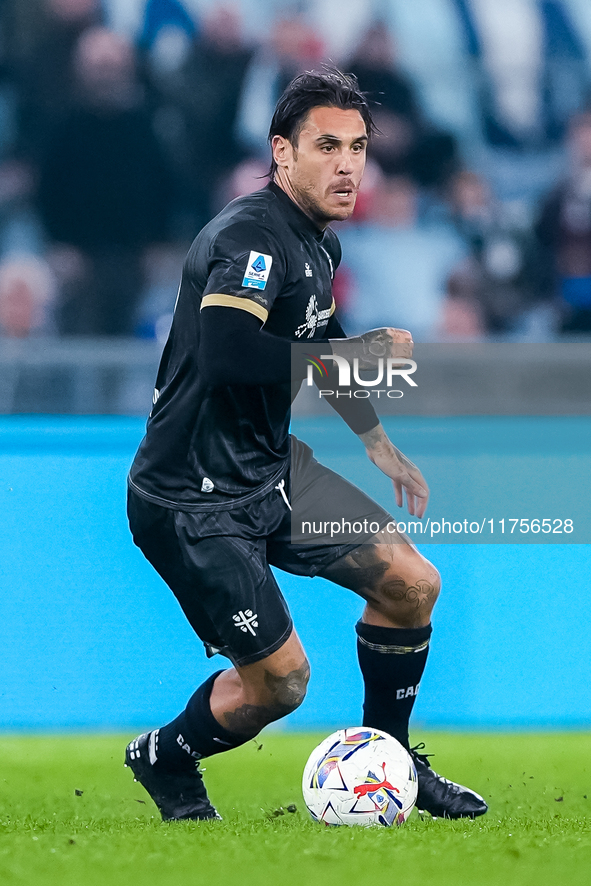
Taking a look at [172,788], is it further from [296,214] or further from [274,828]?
[296,214]

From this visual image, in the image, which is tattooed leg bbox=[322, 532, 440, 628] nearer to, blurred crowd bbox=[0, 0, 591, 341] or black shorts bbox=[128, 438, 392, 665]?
black shorts bbox=[128, 438, 392, 665]

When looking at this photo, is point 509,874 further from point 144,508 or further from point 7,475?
point 7,475

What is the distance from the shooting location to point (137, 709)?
4219 mm

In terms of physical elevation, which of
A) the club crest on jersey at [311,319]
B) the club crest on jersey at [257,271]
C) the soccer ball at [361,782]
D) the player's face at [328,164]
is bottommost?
the soccer ball at [361,782]

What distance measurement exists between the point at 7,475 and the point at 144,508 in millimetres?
1392

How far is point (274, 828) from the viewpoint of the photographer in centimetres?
303

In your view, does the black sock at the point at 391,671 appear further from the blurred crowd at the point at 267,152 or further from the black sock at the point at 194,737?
the blurred crowd at the point at 267,152

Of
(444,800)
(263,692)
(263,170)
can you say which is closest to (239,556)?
(263,692)

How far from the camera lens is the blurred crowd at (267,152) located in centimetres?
686

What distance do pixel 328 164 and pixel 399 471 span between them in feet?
2.84

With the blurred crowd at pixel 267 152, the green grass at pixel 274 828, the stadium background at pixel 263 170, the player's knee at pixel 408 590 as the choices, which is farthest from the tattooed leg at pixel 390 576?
the blurred crowd at pixel 267 152

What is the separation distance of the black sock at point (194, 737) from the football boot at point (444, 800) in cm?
51

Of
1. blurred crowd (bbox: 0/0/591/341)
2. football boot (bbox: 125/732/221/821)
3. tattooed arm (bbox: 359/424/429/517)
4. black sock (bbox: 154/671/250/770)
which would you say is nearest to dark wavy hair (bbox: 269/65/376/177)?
tattooed arm (bbox: 359/424/429/517)

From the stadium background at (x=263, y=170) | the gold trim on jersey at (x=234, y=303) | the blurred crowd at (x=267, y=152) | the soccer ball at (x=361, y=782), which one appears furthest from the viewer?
the blurred crowd at (x=267, y=152)
